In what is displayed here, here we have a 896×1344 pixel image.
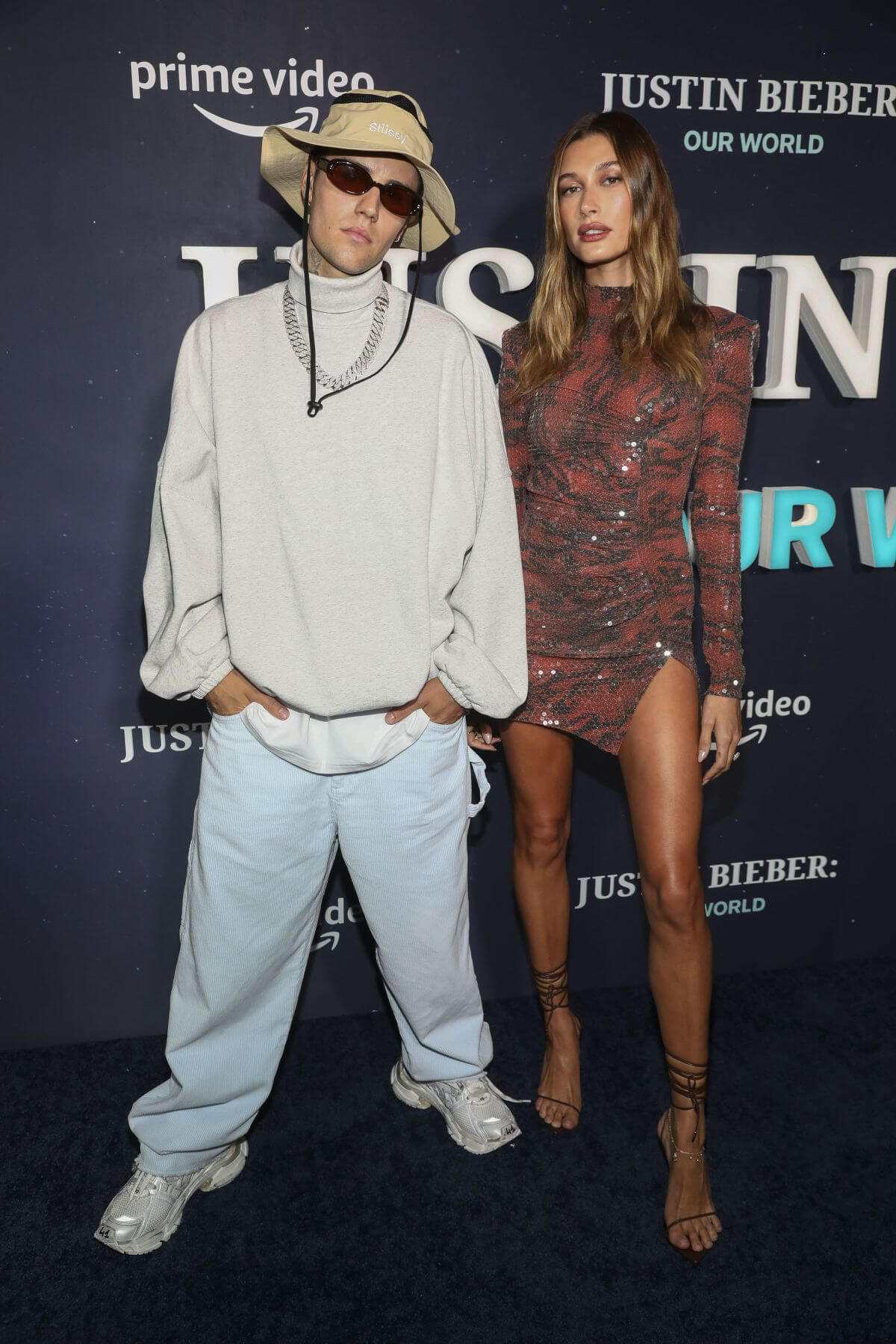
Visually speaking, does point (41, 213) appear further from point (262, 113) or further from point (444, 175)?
point (444, 175)

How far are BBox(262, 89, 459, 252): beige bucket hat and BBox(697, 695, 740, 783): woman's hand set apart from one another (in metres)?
1.09

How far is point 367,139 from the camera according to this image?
5.75 ft

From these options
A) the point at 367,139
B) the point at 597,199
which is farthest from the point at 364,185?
the point at 597,199

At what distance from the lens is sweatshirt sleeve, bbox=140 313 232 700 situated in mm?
1826

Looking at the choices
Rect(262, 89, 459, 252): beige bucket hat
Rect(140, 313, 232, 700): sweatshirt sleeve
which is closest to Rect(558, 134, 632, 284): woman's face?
Rect(262, 89, 459, 252): beige bucket hat

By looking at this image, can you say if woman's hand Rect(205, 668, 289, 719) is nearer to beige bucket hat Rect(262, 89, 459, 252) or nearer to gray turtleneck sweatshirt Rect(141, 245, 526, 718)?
gray turtleneck sweatshirt Rect(141, 245, 526, 718)

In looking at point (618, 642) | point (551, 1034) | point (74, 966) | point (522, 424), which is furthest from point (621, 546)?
point (74, 966)

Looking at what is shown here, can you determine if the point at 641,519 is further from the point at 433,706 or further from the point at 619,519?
the point at 433,706

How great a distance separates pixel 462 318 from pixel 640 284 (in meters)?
0.51

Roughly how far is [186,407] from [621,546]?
2.85ft

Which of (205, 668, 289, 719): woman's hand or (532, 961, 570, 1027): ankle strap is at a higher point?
(205, 668, 289, 719): woman's hand

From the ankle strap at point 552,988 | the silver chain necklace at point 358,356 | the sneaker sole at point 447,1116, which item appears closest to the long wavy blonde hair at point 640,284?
the silver chain necklace at point 358,356

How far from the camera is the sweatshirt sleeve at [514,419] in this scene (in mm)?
2166

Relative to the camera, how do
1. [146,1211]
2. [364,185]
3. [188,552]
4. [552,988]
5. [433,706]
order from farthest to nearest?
[552,988]
[146,1211]
[433,706]
[188,552]
[364,185]
